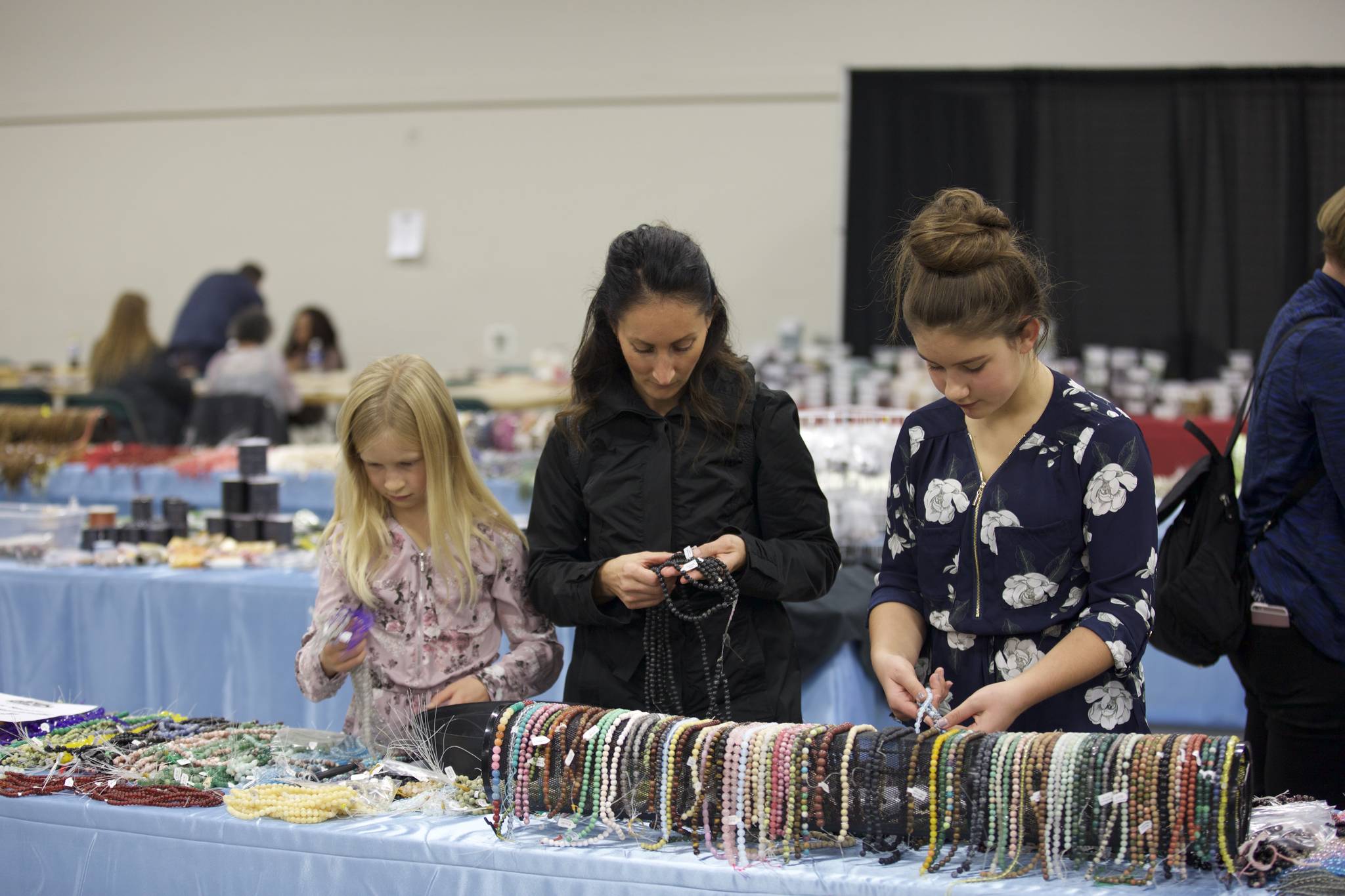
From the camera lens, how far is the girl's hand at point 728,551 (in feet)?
5.79

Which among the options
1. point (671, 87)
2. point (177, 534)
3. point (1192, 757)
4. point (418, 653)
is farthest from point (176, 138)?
point (1192, 757)

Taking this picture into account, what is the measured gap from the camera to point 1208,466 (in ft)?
7.24

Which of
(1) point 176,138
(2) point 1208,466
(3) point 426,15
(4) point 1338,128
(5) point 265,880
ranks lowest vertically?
(5) point 265,880

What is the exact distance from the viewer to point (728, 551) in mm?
1775

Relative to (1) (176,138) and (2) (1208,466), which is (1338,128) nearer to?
(2) (1208,466)

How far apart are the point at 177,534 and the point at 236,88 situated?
7185 millimetres

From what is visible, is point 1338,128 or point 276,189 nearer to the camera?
point 1338,128

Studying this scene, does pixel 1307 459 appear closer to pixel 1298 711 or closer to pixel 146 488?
pixel 1298 711

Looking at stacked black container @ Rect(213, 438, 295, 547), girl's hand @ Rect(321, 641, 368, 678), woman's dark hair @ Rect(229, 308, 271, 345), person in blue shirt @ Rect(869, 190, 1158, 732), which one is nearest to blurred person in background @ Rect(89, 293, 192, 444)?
woman's dark hair @ Rect(229, 308, 271, 345)

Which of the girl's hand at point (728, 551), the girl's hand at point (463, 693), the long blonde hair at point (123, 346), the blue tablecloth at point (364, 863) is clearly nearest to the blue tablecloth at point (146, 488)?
the long blonde hair at point (123, 346)

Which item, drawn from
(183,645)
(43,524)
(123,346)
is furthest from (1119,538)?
(123,346)

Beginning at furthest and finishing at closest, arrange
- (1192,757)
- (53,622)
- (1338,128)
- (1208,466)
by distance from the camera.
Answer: (1338,128)
(53,622)
(1208,466)
(1192,757)

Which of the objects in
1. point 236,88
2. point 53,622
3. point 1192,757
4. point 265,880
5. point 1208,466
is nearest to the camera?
point 1192,757

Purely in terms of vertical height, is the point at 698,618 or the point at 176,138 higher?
the point at 176,138
